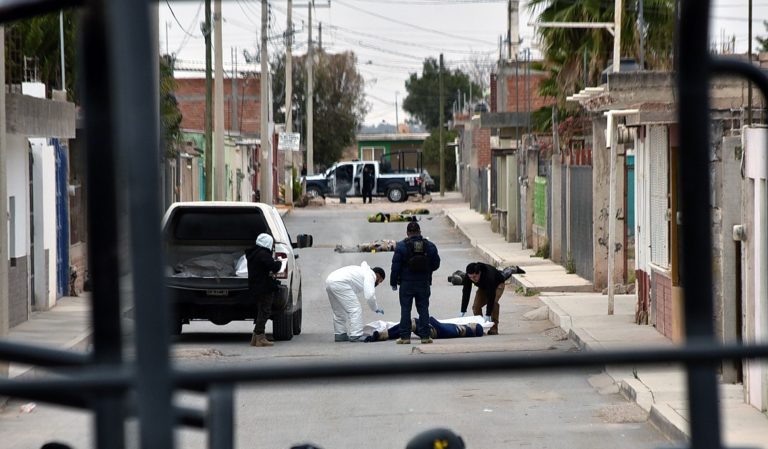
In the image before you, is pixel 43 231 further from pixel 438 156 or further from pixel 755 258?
pixel 438 156

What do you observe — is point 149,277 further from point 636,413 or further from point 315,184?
point 315,184

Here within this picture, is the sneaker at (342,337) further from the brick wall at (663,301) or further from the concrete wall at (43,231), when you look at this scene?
the concrete wall at (43,231)

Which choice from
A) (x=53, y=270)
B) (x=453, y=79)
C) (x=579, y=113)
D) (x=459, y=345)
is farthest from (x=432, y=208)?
(x=453, y=79)

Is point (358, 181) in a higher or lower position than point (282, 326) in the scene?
higher

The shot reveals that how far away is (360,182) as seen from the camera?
226ft

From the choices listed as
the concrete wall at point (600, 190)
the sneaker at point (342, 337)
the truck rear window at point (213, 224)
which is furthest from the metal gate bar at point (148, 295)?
the concrete wall at point (600, 190)

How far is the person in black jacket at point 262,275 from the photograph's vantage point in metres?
16.1

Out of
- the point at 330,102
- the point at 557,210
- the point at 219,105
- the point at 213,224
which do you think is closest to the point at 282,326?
the point at 213,224

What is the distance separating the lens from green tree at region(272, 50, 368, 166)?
88312mm

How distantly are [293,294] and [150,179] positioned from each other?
16.0m

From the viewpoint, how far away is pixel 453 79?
126438mm

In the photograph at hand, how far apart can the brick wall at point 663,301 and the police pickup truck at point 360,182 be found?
50.6 meters

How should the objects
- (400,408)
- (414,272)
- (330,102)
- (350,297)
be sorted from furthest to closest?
(330,102)
(350,297)
(414,272)
(400,408)

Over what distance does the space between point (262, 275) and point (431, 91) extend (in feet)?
385
